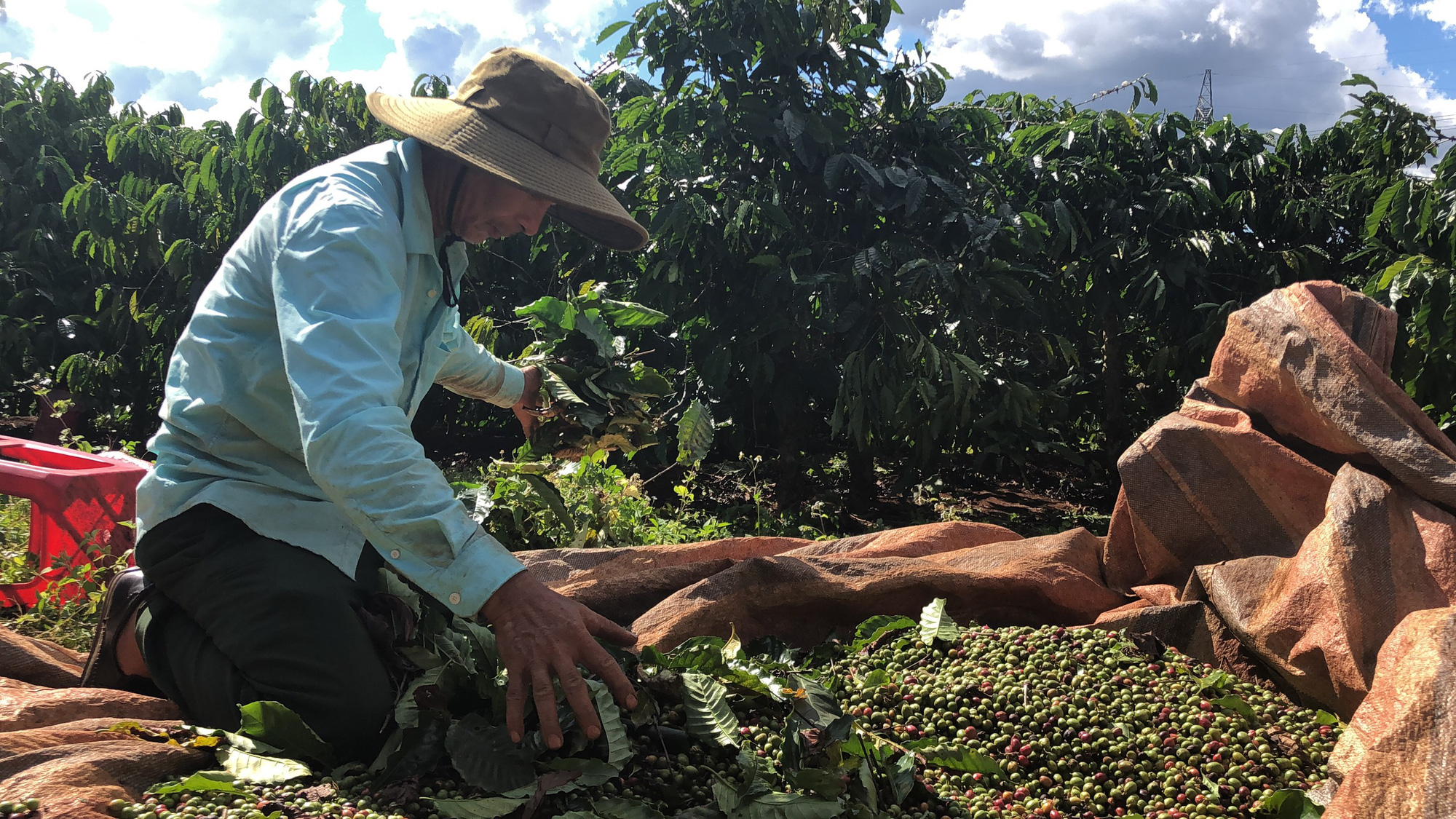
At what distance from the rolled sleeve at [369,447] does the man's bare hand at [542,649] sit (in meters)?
0.04

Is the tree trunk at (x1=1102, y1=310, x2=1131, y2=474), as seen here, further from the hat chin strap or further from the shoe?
the shoe

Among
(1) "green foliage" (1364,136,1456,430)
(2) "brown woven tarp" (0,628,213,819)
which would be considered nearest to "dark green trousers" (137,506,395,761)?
(2) "brown woven tarp" (0,628,213,819)

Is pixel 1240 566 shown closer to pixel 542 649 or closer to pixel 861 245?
pixel 542 649

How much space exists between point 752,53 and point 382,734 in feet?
Result: 12.5

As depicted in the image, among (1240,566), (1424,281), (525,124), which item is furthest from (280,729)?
(1424,281)

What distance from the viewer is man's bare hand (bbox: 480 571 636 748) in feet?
4.75

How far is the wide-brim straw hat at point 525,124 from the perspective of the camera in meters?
1.85

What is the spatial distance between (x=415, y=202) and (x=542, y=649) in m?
0.95

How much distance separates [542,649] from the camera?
145 centimetres

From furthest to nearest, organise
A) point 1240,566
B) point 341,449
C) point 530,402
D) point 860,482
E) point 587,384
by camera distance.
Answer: point 860,482, point 587,384, point 530,402, point 1240,566, point 341,449

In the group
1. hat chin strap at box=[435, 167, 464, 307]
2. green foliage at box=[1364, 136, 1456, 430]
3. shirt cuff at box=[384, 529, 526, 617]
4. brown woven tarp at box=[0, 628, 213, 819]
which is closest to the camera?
brown woven tarp at box=[0, 628, 213, 819]

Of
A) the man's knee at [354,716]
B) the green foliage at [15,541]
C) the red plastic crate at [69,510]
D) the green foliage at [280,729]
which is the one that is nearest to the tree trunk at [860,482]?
the red plastic crate at [69,510]

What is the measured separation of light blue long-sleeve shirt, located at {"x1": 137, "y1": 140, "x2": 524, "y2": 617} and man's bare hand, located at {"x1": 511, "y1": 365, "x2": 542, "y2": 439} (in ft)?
2.08

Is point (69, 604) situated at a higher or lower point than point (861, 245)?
lower
